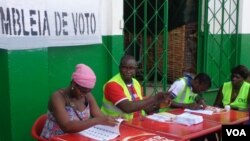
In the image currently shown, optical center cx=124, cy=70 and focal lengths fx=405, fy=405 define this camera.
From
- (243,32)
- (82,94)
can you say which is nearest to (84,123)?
(82,94)

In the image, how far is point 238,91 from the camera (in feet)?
15.9

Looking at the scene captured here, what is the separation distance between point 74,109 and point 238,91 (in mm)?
→ 2398

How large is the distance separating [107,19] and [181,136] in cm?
228

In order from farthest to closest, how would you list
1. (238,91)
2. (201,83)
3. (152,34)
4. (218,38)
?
(218,38), (152,34), (238,91), (201,83)

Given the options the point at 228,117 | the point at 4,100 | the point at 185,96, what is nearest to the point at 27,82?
the point at 4,100

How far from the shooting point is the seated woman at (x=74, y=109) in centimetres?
303

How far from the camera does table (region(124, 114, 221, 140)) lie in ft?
10.3

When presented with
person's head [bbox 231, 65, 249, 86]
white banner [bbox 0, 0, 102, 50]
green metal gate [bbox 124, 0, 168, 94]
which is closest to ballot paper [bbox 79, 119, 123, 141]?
white banner [bbox 0, 0, 102, 50]

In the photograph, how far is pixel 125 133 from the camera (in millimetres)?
3123

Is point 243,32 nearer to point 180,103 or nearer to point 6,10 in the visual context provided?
point 180,103

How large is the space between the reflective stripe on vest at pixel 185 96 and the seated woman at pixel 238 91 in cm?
66

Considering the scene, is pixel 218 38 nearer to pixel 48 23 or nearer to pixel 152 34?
pixel 152 34

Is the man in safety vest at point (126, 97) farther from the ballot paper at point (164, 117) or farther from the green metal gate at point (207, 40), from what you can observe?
the green metal gate at point (207, 40)

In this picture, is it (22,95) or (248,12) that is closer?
(22,95)
